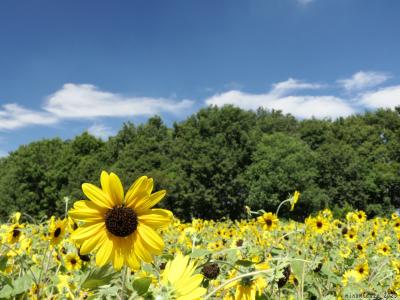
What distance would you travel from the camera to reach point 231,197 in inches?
1521

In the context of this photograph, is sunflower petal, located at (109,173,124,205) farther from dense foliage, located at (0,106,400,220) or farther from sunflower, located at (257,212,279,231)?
dense foliage, located at (0,106,400,220)

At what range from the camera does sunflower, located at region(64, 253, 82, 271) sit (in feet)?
9.20

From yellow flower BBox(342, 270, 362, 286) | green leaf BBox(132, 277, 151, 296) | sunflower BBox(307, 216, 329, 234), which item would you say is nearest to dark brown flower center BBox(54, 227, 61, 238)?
green leaf BBox(132, 277, 151, 296)

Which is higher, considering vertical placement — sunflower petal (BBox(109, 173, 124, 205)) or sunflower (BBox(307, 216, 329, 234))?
sunflower petal (BBox(109, 173, 124, 205))

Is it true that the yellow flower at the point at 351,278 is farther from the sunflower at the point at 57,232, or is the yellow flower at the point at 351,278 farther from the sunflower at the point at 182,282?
the sunflower at the point at 182,282

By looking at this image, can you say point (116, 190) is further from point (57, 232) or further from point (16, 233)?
point (16, 233)

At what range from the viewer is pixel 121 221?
3.90 ft

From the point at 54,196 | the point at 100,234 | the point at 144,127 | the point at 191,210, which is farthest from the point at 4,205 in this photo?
the point at 100,234

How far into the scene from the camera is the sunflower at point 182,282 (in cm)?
85

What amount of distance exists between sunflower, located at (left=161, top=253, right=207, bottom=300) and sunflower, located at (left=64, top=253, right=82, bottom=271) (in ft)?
6.72

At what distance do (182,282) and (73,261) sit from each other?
7.30 ft

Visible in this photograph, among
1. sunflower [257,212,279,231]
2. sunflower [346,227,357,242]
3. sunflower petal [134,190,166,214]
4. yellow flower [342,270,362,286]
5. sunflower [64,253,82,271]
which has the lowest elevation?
sunflower [346,227,357,242]

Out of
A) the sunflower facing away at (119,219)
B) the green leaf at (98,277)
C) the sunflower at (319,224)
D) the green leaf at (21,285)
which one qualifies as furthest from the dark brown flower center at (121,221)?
the sunflower at (319,224)

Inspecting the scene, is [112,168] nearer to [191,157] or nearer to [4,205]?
[191,157]
